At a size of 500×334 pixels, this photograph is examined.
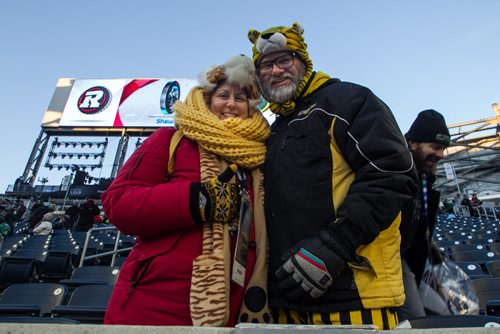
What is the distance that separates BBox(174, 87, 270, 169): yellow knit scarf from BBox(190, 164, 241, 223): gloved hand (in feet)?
0.39

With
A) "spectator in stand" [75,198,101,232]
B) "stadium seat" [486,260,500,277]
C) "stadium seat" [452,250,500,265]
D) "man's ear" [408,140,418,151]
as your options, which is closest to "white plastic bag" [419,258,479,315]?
"man's ear" [408,140,418,151]

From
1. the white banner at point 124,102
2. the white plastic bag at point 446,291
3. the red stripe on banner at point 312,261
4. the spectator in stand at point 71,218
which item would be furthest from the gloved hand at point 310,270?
the white banner at point 124,102

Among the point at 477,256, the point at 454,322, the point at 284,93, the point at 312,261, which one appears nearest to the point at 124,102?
the point at 477,256

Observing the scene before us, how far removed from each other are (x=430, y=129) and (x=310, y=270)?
1.10 meters

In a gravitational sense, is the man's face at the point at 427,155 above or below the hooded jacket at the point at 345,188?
above

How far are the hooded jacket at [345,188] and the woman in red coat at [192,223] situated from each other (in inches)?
4.6

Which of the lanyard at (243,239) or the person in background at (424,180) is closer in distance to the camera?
the lanyard at (243,239)

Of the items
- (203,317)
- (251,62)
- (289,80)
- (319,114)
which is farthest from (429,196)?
(203,317)

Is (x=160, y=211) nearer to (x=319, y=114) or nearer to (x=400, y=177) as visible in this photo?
(x=319, y=114)

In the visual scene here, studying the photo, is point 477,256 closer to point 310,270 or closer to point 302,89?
point 302,89

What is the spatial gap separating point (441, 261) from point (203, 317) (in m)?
1.39

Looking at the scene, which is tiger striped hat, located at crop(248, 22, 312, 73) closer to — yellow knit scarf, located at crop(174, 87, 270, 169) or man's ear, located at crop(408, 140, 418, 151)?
yellow knit scarf, located at crop(174, 87, 270, 169)

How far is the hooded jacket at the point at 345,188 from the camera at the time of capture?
1.12 metres

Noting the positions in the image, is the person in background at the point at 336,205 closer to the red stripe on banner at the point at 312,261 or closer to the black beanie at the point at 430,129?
the red stripe on banner at the point at 312,261
